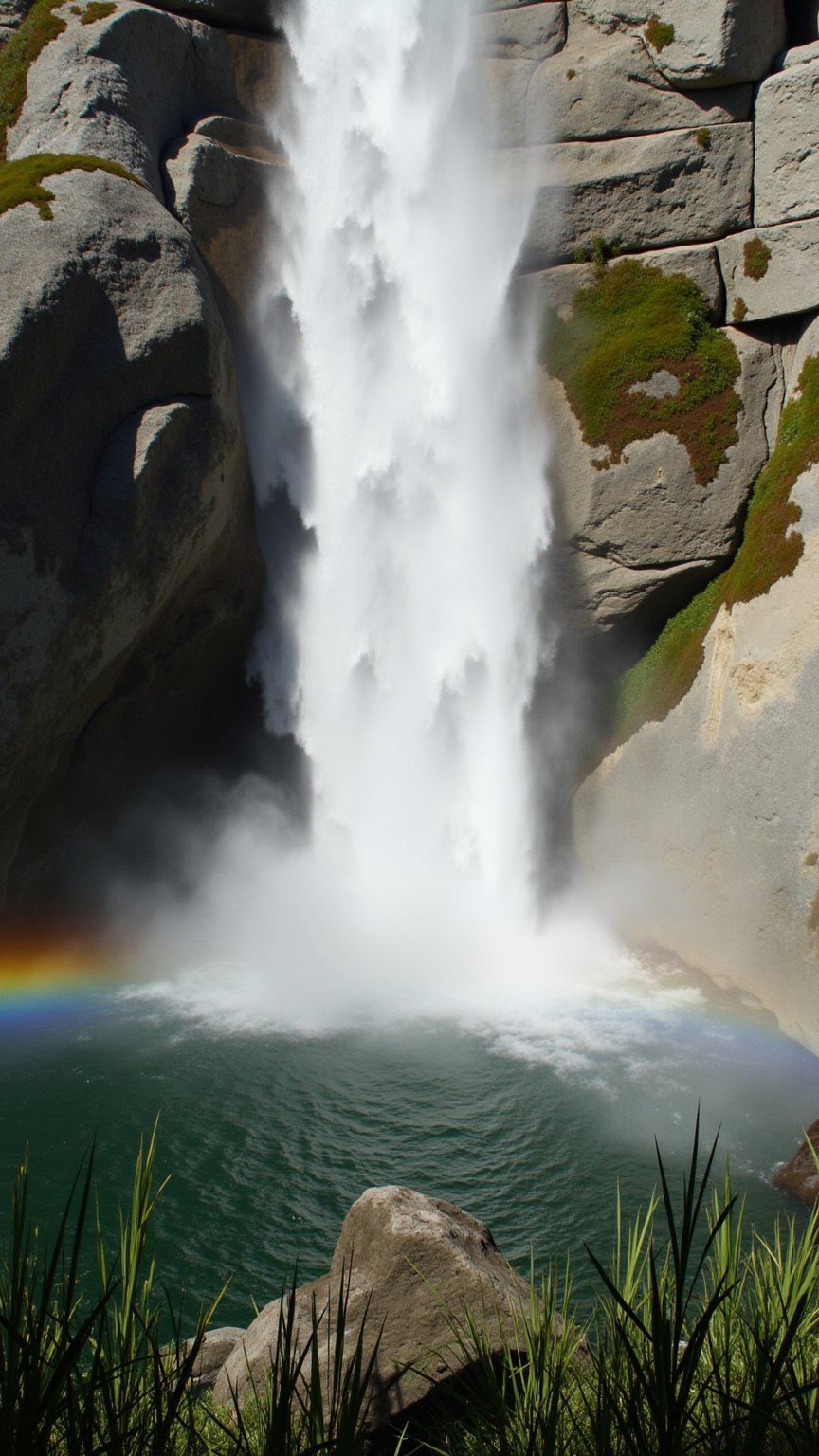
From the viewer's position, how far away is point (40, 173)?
17.1 meters

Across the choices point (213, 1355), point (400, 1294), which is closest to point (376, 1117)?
point (213, 1355)

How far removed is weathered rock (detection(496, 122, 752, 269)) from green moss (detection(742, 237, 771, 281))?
2.45 ft

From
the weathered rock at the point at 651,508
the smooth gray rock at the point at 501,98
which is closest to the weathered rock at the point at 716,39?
the smooth gray rock at the point at 501,98

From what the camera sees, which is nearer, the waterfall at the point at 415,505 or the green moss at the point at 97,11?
the green moss at the point at 97,11

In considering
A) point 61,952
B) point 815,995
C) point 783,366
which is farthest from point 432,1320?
point 783,366

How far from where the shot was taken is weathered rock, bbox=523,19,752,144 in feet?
71.1

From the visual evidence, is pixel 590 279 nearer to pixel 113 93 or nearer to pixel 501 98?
pixel 501 98

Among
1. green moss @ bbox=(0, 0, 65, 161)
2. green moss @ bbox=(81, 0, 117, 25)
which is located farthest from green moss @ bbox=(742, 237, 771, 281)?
green moss @ bbox=(0, 0, 65, 161)

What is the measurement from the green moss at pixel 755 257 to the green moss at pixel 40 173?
478 inches

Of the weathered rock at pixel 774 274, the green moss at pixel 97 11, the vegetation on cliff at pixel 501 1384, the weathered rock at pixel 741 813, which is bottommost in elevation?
the vegetation on cliff at pixel 501 1384

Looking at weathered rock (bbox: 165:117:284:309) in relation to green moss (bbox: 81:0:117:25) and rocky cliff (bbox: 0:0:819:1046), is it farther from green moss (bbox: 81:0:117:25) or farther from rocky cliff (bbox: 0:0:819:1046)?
green moss (bbox: 81:0:117:25)

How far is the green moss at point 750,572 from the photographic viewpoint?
18.5 metres

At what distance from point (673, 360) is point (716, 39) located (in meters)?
6.20

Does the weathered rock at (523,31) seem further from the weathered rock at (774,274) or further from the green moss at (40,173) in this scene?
the green moss at (40,173)
